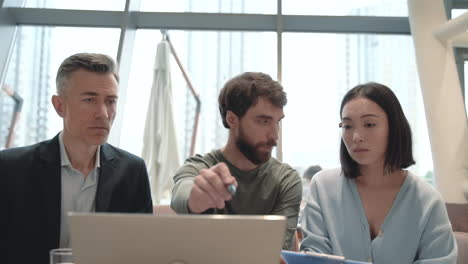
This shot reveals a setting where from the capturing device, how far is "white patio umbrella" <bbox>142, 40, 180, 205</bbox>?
12.0ft

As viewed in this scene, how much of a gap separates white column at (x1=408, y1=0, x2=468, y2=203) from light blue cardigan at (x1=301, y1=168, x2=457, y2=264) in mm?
1474

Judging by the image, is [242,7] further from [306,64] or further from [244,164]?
[244,164]

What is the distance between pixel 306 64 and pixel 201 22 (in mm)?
950

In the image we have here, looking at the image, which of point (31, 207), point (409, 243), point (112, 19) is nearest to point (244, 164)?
point (409, 243)

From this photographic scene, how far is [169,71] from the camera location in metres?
3.82

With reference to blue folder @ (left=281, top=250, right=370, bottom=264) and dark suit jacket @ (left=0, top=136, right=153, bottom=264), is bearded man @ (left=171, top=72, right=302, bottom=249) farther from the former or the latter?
blue folder @ (left=281, top=250, right=370, bottom=264)

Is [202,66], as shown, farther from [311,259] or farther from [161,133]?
[311,259]

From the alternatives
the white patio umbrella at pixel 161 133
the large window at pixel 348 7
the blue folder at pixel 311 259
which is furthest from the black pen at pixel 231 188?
the large window at pixel 348 7

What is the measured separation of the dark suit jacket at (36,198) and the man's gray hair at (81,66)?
0.24m

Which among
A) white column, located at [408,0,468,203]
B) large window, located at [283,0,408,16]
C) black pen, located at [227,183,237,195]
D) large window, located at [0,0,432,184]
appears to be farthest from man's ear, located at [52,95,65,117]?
white column, located at [408,0,468,203]

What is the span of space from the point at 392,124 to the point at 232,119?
0.68m

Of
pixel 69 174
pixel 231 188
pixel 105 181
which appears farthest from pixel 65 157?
pixel 231 188

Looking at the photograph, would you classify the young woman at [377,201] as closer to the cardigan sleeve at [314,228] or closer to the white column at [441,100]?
the cardigan sleeve at [314,228]

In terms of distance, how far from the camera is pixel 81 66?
179cm
